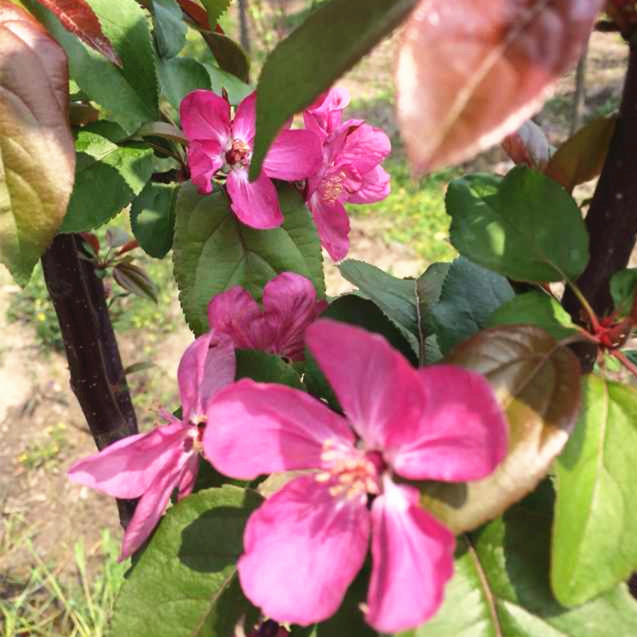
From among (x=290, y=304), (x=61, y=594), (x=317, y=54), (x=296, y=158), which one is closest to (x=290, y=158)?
(x=296, y=158)

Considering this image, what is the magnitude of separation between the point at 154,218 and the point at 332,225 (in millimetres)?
185

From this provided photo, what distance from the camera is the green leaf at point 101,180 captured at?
72 cm

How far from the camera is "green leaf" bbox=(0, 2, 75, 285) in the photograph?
1.79 feet

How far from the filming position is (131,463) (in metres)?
0.58

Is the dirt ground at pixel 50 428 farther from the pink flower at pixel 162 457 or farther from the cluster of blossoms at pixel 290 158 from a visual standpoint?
the pink flower at pixel 162 457

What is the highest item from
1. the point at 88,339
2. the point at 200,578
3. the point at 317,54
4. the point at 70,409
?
the point at 317,54

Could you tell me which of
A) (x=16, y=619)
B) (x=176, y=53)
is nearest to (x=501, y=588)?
(x=176, y=53)

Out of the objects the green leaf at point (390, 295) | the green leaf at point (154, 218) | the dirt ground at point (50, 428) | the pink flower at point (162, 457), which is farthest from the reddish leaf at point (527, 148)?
the dirt ground at point (50, 428)

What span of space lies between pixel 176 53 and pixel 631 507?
2.14ft

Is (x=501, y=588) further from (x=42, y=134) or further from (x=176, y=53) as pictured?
(x=176, y=53)

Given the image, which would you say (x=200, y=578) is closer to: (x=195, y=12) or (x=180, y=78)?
(x=180, y=78)

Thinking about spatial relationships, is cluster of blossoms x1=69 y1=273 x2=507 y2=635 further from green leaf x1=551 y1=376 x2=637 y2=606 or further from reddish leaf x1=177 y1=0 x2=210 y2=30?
reddish leaf x1=177 y1=0 x2=210 y2=30

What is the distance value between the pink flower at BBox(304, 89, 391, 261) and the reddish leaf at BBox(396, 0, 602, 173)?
16.0 inches

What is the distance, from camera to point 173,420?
24.3 inches
